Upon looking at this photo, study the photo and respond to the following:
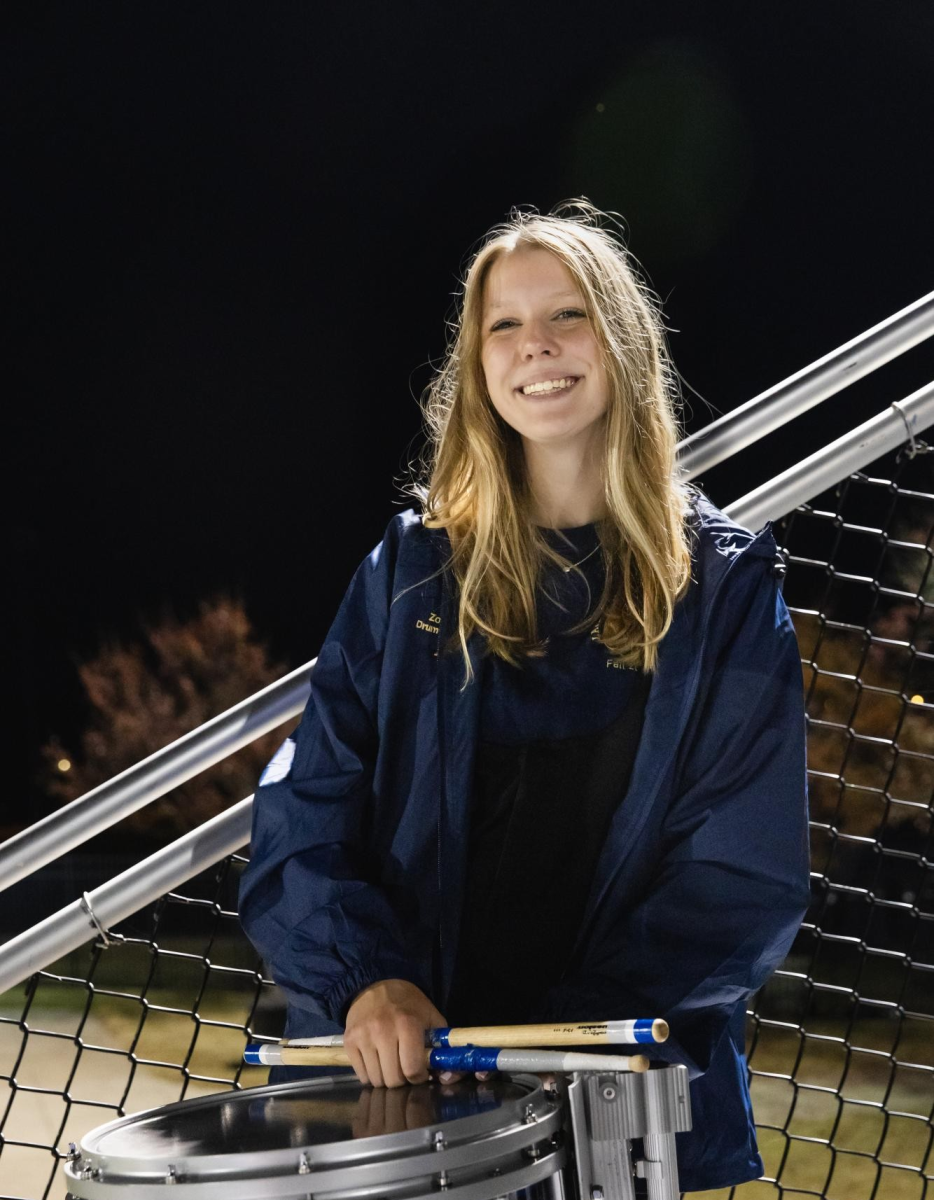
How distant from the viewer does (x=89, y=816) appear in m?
1.63

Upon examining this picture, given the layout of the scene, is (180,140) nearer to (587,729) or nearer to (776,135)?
(776,135)

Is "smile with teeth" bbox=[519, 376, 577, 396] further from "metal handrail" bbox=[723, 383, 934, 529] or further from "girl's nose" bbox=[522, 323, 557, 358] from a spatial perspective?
"metal handrail" bbox=[723, 383, 934, 529]

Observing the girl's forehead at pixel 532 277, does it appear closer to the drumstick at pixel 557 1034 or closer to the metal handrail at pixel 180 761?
the metal handrail at pixel 180 761

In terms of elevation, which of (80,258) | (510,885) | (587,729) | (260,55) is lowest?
(510,885)

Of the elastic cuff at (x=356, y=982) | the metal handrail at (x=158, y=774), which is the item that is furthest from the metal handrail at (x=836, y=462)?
the elastic cuff at (x=356, y=982)

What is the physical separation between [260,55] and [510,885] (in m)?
8.28

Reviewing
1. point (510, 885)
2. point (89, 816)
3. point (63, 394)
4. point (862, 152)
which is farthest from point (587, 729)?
point (63, 394)

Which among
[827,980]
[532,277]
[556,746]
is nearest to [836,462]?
[532,277]

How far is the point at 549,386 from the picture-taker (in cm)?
151

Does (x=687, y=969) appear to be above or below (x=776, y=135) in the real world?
below

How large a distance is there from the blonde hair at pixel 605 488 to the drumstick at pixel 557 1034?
41 centimetres

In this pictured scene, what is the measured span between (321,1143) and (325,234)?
8558 mm

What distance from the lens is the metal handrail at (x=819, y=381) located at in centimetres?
172

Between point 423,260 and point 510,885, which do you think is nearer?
point 510,885
